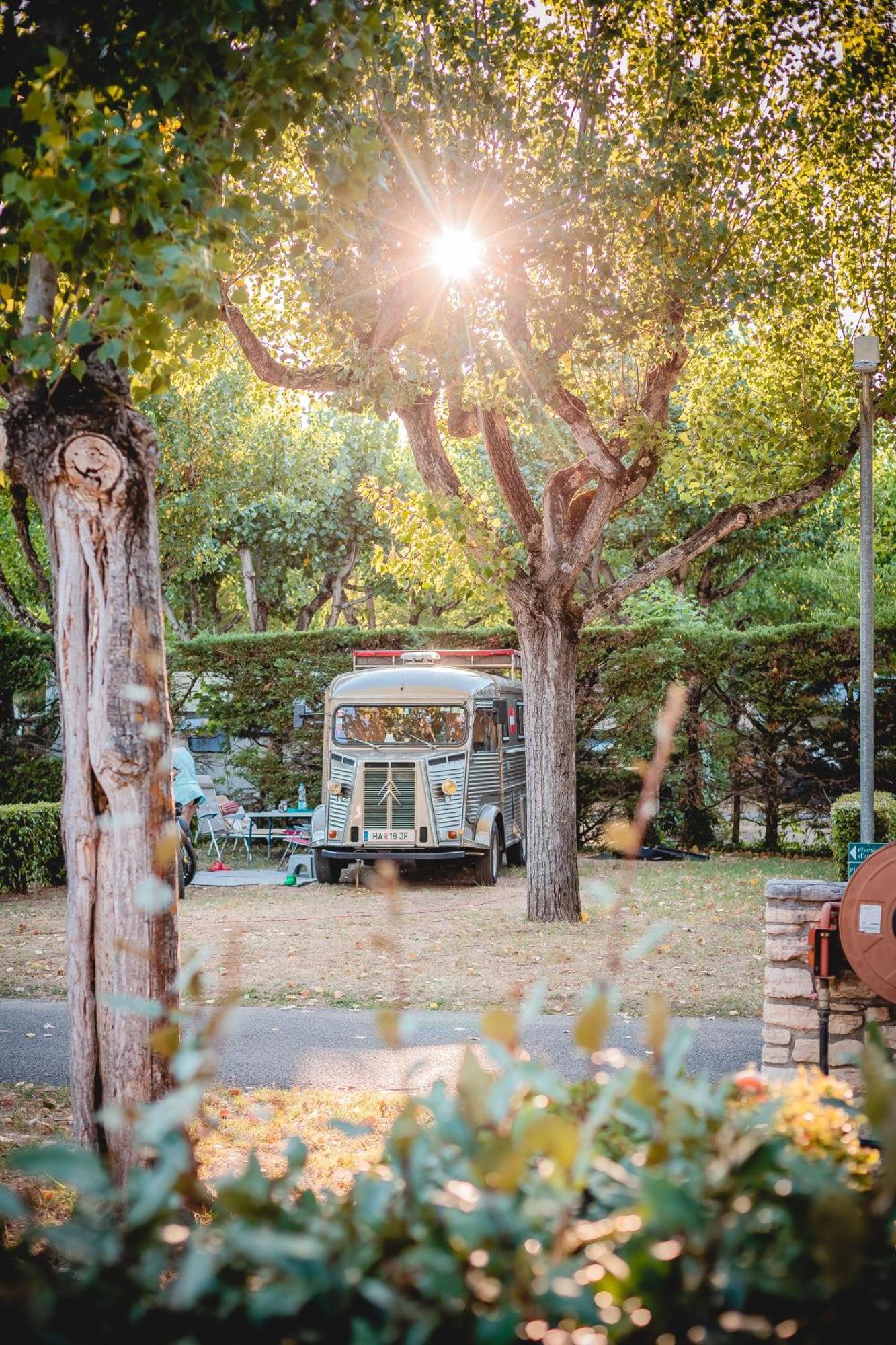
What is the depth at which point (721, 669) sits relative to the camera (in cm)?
1731

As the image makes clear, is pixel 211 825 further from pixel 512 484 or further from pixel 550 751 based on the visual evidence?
pixel 512 484

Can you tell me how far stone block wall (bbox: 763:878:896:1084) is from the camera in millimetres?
5457

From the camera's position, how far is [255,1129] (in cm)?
512

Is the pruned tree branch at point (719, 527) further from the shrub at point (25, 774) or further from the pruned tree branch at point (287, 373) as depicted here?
the shrub at point (25, 774)

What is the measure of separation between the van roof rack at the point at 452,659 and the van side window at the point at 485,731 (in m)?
1.20

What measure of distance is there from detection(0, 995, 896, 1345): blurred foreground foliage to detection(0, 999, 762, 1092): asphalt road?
13.1 ft

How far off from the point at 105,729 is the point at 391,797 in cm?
1027

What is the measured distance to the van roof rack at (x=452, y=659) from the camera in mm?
15789

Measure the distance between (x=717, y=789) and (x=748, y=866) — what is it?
215 centimetres

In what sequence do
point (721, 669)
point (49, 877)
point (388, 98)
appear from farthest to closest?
point (721, 669)
point (49, 877)
point (388, 98)

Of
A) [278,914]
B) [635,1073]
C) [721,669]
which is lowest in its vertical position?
[278,914]

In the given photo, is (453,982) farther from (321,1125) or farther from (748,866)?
(748,866)

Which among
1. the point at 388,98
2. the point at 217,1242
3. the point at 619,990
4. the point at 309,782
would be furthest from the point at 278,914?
the point at 217,1242

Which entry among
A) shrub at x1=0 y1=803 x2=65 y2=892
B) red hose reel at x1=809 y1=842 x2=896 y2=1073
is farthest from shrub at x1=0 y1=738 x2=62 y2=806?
red hose reel at x1=809 y1=842 x2=896 y2=1073
